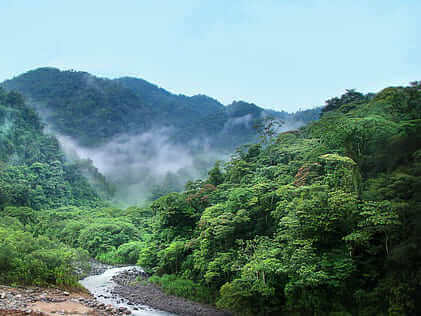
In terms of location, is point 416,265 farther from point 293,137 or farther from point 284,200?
point 293,137

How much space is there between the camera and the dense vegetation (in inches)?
548

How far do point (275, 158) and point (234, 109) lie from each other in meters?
139

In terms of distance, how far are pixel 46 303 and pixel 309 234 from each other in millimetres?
15844

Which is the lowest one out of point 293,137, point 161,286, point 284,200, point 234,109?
point 161,286

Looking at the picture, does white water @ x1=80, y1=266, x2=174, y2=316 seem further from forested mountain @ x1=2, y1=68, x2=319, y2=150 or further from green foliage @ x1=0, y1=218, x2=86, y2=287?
forested mountain @ x1=2, y1=68, x2=319, y2=150

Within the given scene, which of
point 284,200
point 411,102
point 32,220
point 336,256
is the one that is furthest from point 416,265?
point 32,220

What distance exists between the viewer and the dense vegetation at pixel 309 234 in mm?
13930

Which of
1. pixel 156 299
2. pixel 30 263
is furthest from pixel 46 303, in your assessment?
pixel 156 299

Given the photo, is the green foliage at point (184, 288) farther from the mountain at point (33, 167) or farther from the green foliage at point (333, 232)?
the mountain at point (33, 167)

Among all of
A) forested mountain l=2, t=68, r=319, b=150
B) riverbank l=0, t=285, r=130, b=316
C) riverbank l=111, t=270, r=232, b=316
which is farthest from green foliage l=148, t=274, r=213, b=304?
forested mountain l=2, t=68, r=319, b=150

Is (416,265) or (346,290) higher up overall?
(416,265)

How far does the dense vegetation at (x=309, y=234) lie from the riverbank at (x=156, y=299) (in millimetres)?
775

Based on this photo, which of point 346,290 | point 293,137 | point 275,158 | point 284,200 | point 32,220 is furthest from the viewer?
point 32,220

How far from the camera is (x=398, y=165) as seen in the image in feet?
56.1
